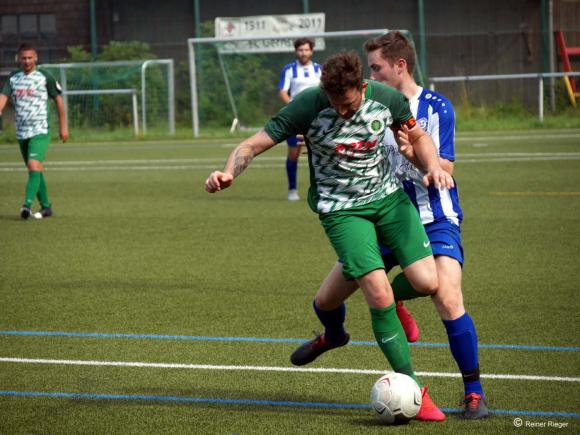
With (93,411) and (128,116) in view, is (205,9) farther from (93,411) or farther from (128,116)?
(93,411)

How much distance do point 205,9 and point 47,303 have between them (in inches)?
1110

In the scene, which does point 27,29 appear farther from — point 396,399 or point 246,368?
point 396,399

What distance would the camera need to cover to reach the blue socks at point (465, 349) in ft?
18.2

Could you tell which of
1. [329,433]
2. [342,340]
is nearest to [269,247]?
[342,340]

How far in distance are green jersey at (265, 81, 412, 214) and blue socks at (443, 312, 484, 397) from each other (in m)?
0.80

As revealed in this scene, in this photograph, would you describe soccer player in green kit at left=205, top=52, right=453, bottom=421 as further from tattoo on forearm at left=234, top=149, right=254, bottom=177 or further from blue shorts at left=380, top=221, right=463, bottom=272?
blue shorts at left=380, top=221, right=463, bottom=272

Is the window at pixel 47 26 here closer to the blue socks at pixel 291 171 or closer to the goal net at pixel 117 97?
the goal net at pixel 117 97

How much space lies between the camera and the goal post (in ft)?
97.1

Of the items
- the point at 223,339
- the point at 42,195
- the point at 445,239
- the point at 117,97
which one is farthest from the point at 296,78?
the point at 117,97

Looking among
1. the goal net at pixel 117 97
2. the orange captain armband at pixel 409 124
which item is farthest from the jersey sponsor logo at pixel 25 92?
the goal net at pixel 117 97

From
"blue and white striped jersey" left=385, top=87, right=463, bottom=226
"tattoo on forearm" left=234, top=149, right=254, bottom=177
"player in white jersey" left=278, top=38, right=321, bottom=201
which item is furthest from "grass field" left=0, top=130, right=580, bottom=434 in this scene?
"tattoo on forearm" left=234, top=149, right=254, bottom=177

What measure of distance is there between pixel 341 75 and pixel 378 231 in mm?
913

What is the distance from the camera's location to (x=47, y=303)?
28.8 ft

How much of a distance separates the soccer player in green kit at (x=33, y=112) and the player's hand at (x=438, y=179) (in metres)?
9.52
